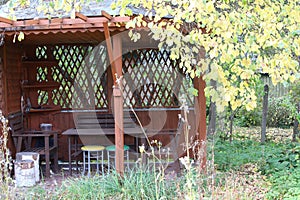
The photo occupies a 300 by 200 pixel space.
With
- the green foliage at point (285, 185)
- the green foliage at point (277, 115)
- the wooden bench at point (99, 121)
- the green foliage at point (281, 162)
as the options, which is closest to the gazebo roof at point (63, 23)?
the wooden bench at point (99, 121)

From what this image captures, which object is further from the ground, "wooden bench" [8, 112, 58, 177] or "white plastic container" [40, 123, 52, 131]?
"white plastic container" [40, 123, 52, 131]

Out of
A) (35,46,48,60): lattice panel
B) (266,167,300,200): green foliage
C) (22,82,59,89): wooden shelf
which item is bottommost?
(266,167,300,200): green foliage

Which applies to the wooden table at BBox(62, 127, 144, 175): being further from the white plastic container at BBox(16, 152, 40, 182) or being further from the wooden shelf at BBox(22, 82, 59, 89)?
the wooden shelf at BBox(22, 82, 59, 89)

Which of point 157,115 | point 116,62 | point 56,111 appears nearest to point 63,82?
point 56,111

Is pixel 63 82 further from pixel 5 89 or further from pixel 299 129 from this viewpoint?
pixel 299 129

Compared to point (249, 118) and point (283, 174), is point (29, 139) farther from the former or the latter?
point (249, 118)

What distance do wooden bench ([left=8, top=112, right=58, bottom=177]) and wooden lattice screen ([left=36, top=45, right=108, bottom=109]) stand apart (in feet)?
2.44

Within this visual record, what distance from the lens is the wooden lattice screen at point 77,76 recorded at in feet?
20.5

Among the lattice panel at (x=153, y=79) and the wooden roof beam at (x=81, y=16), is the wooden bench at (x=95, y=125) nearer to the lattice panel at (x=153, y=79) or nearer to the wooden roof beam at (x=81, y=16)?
the lattice panel at (x=153, y=79)

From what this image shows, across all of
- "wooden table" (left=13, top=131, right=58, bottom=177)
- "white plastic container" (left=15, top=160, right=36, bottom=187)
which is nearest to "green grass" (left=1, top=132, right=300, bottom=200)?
"white plastic container" (left=15, top=160, right=36, bottom=187)

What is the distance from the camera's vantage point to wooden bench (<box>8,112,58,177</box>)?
5086mm

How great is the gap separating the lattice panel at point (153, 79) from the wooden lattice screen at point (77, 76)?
409mm

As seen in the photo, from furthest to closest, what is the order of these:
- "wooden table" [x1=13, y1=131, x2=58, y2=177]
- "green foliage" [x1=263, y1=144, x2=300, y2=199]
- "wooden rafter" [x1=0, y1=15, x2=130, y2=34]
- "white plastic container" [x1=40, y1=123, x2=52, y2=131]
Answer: "white plastic container" [x1=40, y1=123, x2=52, y2=131] → "wooden table" [x1=13, y1=131, x2=58, y2=177] → "green foliage" [x1=263, y1=144, x2=300, y2=199] → "wooden rafter" [x1=0, y1=15, x2=130, y2=34]

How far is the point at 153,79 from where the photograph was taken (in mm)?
6375
